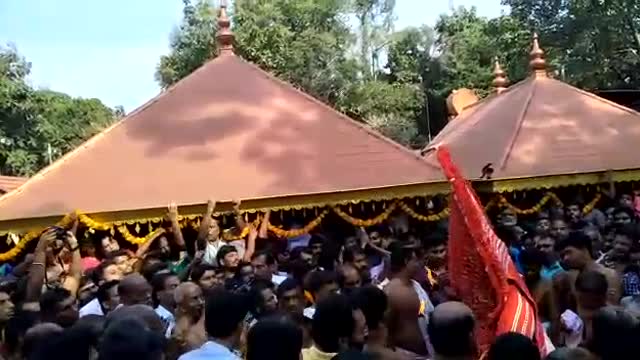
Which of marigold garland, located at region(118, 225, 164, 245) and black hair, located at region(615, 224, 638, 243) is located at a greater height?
black hair, located at region(615, 224, 638, 243)

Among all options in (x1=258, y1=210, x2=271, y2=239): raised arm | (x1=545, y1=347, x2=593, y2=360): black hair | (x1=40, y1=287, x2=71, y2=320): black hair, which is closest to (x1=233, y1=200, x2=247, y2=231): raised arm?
(x1=258, y1=210, x2=271, y2=239): raised arm

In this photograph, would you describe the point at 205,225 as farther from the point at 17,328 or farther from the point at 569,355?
the point at 569,355

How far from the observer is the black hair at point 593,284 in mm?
4859

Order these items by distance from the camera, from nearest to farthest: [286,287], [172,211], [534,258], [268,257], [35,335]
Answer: [35,335]
[286,287]
[534,258]
[268,257]
[172,211]

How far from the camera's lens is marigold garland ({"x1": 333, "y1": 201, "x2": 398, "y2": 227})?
1168 centimetres

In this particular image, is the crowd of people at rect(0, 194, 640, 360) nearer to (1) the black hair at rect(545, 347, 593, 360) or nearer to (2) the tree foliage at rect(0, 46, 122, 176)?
(1) the black hair at rect(545, 347, 593, 360)

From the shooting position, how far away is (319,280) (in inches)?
233

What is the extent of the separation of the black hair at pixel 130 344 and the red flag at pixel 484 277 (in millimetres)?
1751

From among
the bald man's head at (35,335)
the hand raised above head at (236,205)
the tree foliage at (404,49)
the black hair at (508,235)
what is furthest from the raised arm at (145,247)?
the tree foliage at (404,49)

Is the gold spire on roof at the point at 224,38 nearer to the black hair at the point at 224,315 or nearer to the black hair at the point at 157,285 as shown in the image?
the black hair at the point at 157,285

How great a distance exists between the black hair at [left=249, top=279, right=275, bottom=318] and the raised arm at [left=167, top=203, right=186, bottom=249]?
477 cm

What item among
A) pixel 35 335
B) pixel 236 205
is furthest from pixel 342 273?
pixel 236 205

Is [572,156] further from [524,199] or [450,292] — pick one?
[450,292]

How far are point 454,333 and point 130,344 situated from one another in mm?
1299
